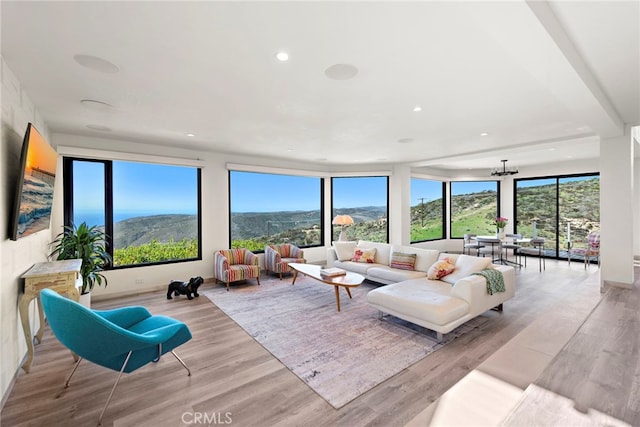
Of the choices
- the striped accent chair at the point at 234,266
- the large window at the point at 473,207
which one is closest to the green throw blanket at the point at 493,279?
the striped accent chair at the point at 234,266

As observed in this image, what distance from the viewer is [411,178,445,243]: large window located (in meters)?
9.19

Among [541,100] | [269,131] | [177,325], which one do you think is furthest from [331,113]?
[177,325]

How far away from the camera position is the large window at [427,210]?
9.19m

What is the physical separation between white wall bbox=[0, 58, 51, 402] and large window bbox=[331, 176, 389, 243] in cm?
616

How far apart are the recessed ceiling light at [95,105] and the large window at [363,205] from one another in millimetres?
5472

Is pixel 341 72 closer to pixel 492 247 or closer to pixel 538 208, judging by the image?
pixel 492 247

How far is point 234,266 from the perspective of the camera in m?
5.60

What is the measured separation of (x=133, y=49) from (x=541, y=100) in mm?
4016

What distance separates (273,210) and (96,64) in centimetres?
509

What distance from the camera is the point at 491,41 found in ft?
6.79

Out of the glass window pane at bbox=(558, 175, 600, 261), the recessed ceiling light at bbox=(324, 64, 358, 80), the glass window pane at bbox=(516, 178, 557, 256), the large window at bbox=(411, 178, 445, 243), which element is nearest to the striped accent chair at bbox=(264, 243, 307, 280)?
the recessed ceiling light at bbox=(324, 64, 358, 80)

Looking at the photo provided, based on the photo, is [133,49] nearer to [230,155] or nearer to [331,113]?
[331,113]

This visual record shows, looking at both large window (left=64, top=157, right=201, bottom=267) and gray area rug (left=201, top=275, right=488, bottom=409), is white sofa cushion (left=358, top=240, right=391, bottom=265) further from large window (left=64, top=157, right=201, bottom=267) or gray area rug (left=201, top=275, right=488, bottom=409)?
large window (left=64, top=157, right=201, bottom=267)

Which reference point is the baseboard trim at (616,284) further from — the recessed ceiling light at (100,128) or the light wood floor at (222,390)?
the recessed ceiling light at (100,128)
